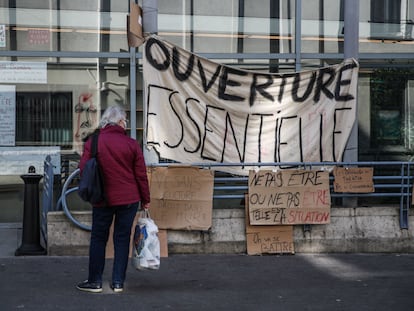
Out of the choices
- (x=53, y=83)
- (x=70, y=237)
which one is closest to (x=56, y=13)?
(x=53, y=83)

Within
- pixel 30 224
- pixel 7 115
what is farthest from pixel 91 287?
pixel 7 115

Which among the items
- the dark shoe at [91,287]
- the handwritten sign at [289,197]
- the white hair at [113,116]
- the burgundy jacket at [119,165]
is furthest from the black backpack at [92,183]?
the handwritten sign at [289,197]

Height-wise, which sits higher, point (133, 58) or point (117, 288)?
point (133, 58)

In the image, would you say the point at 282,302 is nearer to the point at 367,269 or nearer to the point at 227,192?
the point at 367,269

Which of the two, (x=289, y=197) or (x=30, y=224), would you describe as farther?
(x=289, y=197)

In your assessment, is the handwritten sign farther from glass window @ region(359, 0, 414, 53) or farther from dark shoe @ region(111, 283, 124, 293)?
glass window @ region(359, 0, 414, 53)

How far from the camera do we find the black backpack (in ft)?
19.4

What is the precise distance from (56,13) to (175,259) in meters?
4.32

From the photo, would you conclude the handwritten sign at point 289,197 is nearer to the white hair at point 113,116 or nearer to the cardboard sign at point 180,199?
the cardboard sign at point 180,199

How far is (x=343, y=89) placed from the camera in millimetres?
8773

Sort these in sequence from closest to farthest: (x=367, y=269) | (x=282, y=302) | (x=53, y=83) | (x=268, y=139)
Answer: (x=282, y=302), (x=367, y=269), (x=268, y=139), (x=53, y=83)

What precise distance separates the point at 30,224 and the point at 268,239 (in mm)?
2858

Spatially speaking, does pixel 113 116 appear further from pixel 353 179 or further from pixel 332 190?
pixel 353 179

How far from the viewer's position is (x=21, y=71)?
385 inches
